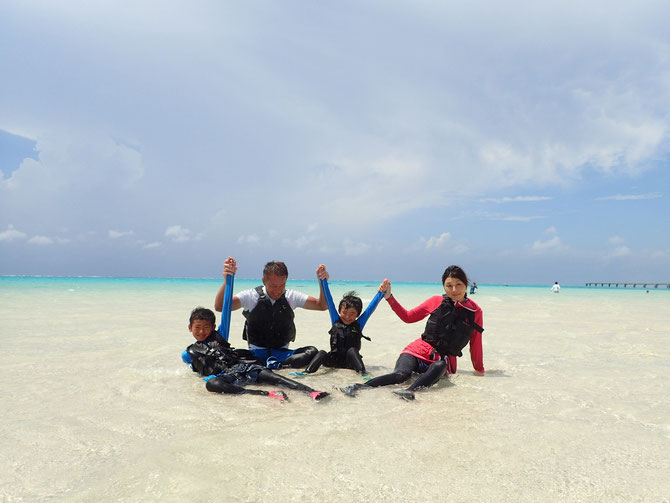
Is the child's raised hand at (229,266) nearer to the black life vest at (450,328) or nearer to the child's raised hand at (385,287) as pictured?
the child's raised hand at (385,287)

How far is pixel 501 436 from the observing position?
3023mm

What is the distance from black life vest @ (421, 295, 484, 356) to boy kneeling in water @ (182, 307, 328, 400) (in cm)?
176

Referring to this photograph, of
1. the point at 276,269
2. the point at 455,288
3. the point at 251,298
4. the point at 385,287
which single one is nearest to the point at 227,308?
the point at 251,298

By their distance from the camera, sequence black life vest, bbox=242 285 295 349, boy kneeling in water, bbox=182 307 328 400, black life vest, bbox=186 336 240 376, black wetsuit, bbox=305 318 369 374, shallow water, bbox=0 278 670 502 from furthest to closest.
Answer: black life vest, bbox=242 285 295 349 < black wetsuit, bbox=305 318 369 374 < black life vest, bbox=186 336 240 376 < boy kneeling in water, bbox=182 307 328 400 < shallow water, bbox=0 278 670 502

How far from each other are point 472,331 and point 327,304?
2.06 meters

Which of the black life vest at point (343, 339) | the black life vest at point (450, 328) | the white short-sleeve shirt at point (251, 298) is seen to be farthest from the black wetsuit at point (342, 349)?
the black life vest at point (450, 328)

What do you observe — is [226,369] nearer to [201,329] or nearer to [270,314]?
[201,329]

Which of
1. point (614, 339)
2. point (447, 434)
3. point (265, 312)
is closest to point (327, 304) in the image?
point (265, 312)

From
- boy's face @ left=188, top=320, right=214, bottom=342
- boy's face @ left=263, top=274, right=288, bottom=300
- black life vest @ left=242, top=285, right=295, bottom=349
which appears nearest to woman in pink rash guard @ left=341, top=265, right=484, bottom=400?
black life vest @ left=242, top=285, right=295, bottom=349

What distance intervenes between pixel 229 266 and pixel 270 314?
0.89m

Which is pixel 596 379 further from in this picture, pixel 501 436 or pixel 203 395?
pixel 203 395

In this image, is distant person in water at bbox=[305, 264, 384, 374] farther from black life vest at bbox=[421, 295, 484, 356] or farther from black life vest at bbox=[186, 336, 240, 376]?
black life vest at bbox=[186, 336, 240, 376]

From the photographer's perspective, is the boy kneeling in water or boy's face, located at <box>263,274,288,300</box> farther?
boy's face, located at <box>263,274,288,300</box>

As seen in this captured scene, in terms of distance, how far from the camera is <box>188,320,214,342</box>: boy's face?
4793 mm
